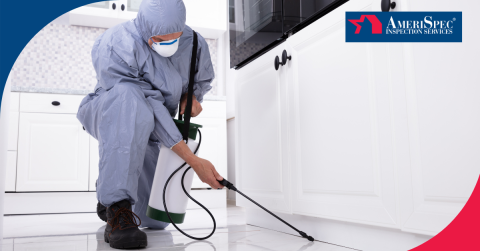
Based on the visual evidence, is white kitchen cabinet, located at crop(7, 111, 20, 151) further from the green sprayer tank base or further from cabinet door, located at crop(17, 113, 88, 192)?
the green sprayer tank base

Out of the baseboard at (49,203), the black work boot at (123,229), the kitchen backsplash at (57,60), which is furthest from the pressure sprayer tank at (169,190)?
the kitchen backsplash at (57,60)

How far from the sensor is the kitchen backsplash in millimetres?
3033

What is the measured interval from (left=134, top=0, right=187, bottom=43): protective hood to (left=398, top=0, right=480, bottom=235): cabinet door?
75 centimetres

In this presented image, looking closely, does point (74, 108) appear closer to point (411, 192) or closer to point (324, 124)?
point (324, 124)

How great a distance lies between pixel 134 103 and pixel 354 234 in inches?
31.1

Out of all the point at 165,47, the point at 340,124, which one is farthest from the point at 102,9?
the point at 340,124

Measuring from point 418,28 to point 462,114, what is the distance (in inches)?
8.7

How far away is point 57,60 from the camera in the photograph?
3123 mm

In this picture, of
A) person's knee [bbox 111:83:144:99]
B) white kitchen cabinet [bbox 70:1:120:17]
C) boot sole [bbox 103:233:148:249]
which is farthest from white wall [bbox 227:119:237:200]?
boot sole [bbox 103:233:148:249]

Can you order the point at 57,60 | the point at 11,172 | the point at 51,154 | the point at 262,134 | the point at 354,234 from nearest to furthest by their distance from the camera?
the point at 354,234 → the point at 262,134 → the point at 11,172 → the point at 51,154 → the point at 57,60

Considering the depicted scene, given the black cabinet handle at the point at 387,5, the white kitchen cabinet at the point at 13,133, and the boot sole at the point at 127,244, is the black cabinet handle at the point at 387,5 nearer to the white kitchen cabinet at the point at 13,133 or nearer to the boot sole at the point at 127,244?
the boot sole at the point at 127,244

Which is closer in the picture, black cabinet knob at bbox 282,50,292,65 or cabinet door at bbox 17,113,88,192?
black cabinet knob at bbox 282,50,292,65

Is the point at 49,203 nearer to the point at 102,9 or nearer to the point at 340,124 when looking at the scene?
the point at 102,9

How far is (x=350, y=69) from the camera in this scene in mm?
1053
